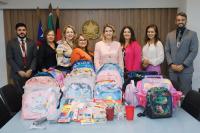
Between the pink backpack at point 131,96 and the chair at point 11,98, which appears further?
the chair at point 11,98

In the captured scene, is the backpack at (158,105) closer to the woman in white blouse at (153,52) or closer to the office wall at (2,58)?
the woman in white blouse at (153,52)

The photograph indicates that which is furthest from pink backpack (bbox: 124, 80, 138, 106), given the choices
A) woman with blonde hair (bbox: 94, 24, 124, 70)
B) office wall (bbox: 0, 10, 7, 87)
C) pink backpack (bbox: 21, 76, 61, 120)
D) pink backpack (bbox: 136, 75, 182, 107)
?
office wall (bbox: 0, 10, 7, 87)

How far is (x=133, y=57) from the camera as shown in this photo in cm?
416

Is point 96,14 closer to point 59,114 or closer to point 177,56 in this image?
point 177,56

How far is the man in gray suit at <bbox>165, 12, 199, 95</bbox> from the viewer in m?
4.14

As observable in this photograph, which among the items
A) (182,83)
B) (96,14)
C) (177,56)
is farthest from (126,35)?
(96,14)

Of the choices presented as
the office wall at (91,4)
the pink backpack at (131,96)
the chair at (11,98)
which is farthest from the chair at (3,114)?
the office wall at (91,4)

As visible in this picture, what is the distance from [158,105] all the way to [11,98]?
67.6 inches

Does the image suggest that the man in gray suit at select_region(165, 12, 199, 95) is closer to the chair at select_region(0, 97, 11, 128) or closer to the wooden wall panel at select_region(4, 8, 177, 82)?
the wooden wall panel at select_region(4, 8, 177, 82)

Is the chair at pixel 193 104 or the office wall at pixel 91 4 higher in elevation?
the office wall at pixel 91 4

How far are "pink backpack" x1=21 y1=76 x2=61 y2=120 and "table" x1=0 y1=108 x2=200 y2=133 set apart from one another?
0.10 meters

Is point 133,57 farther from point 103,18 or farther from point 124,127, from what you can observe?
point 124,127

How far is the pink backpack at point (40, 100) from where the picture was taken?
2.45m

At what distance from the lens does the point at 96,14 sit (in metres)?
5.56
